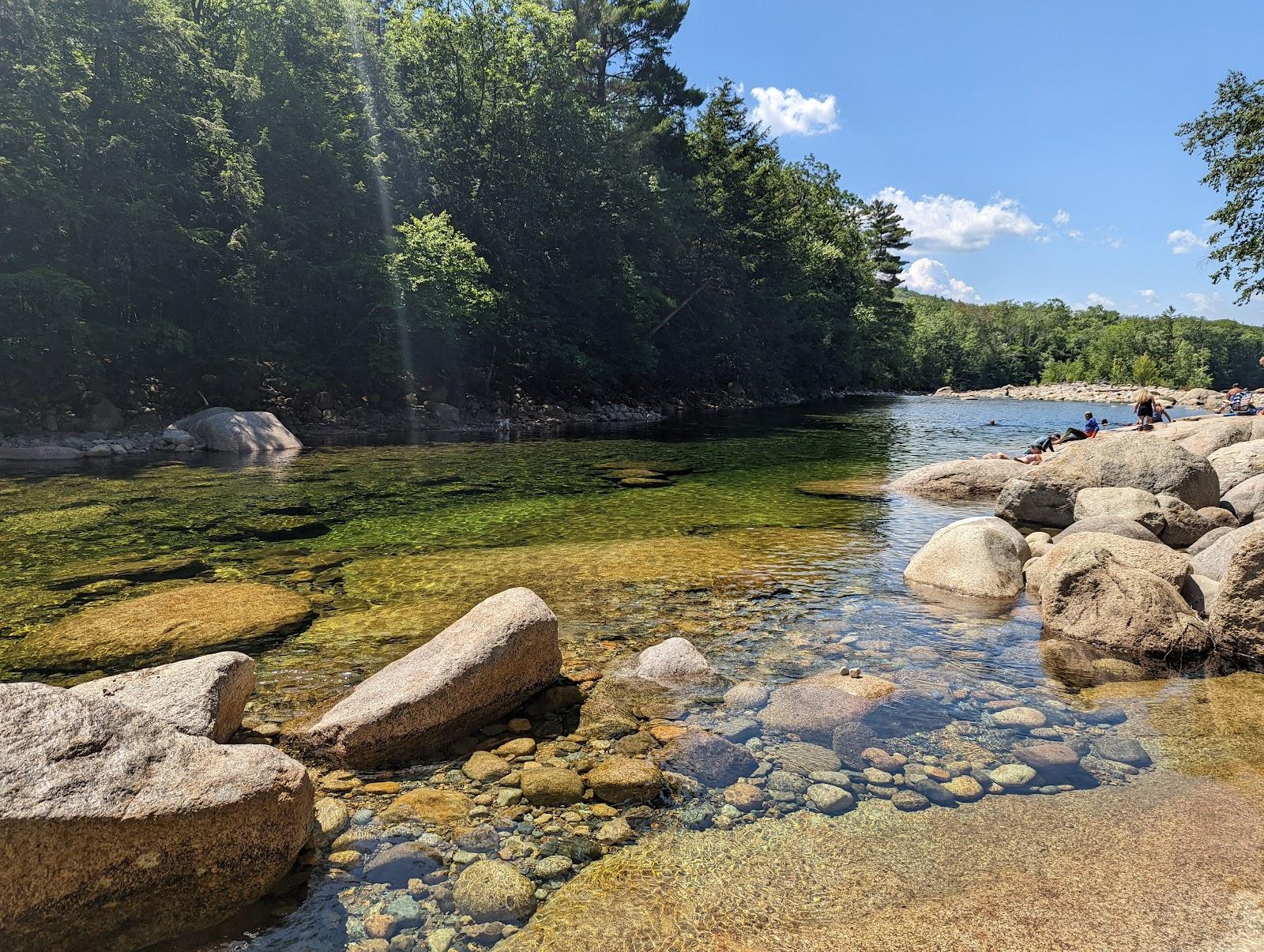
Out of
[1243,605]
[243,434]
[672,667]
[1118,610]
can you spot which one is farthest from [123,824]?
[243,434]

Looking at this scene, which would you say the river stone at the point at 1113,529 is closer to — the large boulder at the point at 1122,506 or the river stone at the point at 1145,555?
the large boulder at the point at 1122,506

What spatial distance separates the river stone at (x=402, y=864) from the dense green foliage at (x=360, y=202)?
77.4 ft

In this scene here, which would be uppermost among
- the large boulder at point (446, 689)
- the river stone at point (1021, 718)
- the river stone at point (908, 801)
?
the large boulder at point (446, 689)

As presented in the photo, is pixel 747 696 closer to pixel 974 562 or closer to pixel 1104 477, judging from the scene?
pixel 974 562

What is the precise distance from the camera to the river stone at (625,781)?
4410mm

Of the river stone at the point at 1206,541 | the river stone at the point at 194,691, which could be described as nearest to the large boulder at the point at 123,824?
the river stone at the point at 194,691

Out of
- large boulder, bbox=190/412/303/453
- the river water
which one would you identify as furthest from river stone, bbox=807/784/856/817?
large boulder, bbox=190/412/303/453

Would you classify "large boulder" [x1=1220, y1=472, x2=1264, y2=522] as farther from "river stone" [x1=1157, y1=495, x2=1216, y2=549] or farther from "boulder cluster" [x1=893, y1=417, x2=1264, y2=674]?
"river stone" [x1=1157, y1=495, x2=1216, y2=549]

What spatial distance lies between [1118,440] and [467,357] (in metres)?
29.5

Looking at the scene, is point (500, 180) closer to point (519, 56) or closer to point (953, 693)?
point (519, 56)

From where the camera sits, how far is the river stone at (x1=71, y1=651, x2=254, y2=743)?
441 centimetres

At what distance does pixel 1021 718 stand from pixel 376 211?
1270 inches

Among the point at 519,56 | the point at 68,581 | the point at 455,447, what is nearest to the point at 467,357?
the point at 455,447

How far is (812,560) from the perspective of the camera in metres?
10.2
